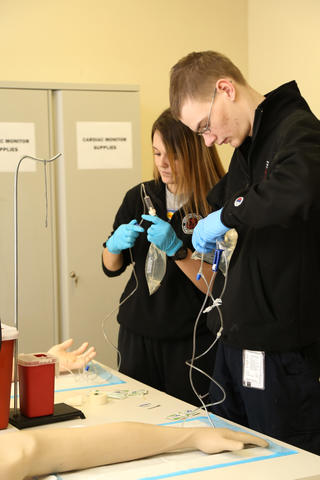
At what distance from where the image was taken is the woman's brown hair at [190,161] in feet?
7.55

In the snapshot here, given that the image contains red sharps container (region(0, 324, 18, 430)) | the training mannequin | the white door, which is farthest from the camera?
the white door

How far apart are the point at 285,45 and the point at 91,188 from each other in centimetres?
151

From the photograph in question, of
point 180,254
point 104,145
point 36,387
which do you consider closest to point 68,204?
point 104,145

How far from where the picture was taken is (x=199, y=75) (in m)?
1.80

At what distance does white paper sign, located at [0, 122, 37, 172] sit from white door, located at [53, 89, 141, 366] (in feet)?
0.51

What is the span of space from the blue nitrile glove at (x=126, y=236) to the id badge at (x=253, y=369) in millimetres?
682

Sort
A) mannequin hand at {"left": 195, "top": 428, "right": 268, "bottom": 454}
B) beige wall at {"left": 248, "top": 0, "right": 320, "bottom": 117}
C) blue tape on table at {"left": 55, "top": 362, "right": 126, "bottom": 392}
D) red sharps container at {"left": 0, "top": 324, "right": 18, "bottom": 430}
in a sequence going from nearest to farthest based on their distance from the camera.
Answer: mannequin hand at {"left": 195, "top": 428, "right": 268, "bottom": 454} → red sharps container at {"left": 0, "top": 324, "right": 18, "bottom": 430} → blue tape on table at {"left": 55, "top": 362, "right": 126, "bottom": 392} → beige wall at {"left": 248, "top": 0, "right": 320, "bottom": 117}

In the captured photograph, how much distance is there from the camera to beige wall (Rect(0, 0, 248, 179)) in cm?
373

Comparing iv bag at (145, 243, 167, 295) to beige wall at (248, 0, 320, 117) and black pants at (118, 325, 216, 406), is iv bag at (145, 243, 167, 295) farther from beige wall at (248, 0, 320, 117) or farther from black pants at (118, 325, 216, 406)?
beige wall at (248, 0, 320, 117)

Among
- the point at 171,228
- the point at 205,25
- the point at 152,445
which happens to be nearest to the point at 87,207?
the point at 171,228

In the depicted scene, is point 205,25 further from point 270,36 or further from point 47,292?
point 47,292

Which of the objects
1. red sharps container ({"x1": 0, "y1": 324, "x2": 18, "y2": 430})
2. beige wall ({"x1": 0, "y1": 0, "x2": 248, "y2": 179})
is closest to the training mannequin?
red sharps container ({"x1": 0, "y1": 324, "x2": 18, "y2": 430})

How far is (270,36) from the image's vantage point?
4055mm

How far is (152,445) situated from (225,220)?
632 mm
